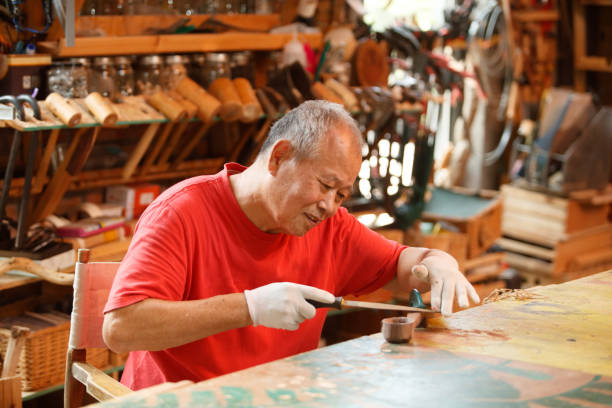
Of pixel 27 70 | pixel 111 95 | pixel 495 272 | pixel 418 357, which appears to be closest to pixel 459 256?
pixel 495 272

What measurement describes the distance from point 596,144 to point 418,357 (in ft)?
13.2

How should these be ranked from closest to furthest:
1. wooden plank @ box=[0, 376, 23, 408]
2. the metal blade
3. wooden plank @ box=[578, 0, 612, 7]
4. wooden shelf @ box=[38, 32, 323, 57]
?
the metal blade, wooden plank @ box=[0, 376, 23, 408], wooden shelf @ box=[38, 32, 323, 57], wooden plank @ box=[578, 0, 612, 7]

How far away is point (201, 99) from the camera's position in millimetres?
3504

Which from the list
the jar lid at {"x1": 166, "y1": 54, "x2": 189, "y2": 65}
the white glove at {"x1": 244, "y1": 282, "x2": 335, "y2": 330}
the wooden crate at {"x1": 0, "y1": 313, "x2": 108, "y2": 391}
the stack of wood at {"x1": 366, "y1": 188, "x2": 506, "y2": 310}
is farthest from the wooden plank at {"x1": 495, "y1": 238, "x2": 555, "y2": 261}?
the white glove at {"x1": 244, "y1": 282, "x2": 335, "y2": 330}

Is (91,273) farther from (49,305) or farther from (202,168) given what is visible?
(202,168)

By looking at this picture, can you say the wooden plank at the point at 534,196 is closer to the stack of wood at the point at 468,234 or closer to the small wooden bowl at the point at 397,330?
the stack of wood at the point at 468,234

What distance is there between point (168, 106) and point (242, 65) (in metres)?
0.64

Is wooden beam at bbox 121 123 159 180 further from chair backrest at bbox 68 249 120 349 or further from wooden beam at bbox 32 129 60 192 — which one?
chair backrest at bbox 68 249 120 349

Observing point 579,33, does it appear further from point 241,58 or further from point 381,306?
point 381,306

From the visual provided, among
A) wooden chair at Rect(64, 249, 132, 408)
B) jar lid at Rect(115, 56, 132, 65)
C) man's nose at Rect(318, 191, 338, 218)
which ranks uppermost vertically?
jar lid at Rect(115, 56, 132, 65)

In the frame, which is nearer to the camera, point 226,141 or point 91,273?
point 91,273

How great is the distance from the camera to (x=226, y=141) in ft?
13.6

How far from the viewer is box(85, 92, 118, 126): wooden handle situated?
10.2ft

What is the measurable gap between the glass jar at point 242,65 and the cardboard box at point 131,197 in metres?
0.65
